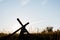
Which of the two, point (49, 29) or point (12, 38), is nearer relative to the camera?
point (12, 38)

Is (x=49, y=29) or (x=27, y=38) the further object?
(x=49, y=29)

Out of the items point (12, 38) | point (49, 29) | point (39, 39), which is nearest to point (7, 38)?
point (12, 38)

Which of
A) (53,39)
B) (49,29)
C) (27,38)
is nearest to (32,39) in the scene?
(27,38)

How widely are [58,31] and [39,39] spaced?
7.14ft

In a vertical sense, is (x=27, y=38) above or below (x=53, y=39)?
above

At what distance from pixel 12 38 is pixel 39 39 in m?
2.74

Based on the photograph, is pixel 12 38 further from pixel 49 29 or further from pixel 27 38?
pixel 49 29

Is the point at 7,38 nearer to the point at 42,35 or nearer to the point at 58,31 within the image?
the point at 42,35

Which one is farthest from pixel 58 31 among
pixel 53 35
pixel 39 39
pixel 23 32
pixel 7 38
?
pixel 7 38

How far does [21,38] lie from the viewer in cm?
1755

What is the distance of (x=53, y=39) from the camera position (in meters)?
17.5

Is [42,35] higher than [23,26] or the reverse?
the reverse

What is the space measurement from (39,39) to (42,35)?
24.8 inches

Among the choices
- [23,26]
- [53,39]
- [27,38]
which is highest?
[23,26]
